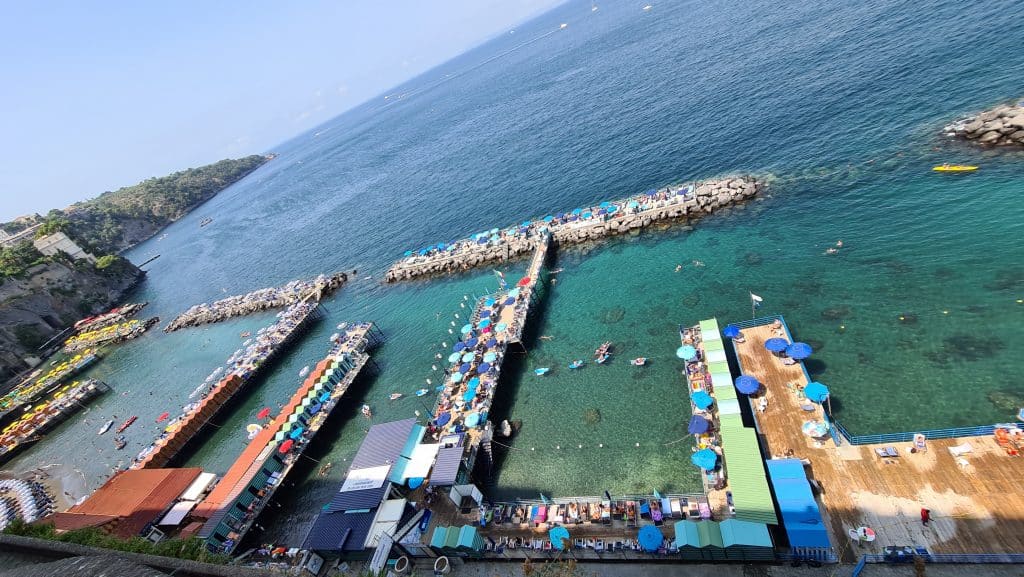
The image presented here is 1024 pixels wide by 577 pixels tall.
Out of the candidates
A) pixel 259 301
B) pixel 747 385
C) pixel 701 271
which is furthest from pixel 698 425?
pixel 259 301

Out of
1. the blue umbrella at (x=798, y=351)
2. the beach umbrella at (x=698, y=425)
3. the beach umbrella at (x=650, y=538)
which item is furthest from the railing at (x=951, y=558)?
the blue umbrella at (x=798, y=351)

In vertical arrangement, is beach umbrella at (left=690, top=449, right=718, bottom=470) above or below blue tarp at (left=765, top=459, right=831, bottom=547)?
below

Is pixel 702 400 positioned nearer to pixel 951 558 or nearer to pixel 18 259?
pixel 951 558

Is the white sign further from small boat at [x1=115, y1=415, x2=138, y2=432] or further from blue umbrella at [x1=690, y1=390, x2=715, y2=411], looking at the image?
small boat at [x1=115, y1=415, x2=138, y2=432]

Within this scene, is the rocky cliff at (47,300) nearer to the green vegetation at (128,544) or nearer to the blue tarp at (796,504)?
the green vegetation at (128,544)

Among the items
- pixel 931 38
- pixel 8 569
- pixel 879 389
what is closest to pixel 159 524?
pixel 8 569

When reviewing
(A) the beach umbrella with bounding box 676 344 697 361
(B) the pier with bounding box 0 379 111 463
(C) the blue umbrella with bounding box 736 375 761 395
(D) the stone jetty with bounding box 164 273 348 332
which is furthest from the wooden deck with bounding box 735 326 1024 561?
(B) the pier with bounding box 0 379 111 463

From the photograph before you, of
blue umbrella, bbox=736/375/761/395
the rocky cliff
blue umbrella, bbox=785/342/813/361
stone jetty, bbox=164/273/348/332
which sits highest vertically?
the rocky cliff
